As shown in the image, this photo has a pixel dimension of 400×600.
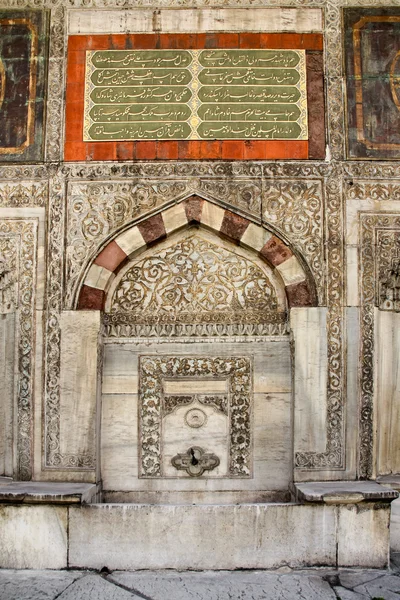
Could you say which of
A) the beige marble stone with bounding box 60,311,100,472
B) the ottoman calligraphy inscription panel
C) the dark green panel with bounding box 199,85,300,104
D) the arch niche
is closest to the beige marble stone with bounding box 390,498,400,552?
the arch niche

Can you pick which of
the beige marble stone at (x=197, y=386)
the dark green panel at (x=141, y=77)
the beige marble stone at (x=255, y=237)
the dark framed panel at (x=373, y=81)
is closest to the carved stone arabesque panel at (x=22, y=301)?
the beige marble stone at (x=197, y=386)

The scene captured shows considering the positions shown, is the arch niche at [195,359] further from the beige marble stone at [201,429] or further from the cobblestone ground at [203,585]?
the cobblestone ground at [203,585]

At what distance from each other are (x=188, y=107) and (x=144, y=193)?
0.82m

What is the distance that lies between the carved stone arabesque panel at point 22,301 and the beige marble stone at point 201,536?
88cm

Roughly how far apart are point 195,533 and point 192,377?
4.17ft

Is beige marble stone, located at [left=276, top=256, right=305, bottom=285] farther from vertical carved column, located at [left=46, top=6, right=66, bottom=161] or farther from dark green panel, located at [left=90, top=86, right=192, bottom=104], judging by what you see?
vertical carved column, located at [left=46, top=6, right=66, bottom=161]

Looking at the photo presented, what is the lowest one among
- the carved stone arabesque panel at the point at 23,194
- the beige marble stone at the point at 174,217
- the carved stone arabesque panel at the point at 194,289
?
the carved stone arabesque panel at the point at 194,289

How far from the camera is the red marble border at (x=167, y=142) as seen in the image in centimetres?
561

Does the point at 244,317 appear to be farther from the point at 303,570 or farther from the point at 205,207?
the point at 303,570

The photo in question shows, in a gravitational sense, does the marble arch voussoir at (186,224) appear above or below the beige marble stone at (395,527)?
above

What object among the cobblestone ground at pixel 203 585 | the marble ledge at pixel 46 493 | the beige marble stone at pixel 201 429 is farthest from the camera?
the beige marble stone at pixel 201 429

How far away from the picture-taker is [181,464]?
18.0ft

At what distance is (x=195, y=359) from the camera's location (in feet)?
18.3

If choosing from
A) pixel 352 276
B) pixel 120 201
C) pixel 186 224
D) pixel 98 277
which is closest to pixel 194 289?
pixel 186 224
